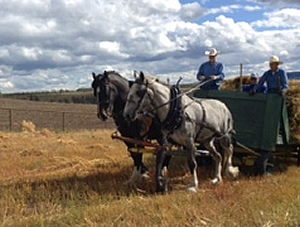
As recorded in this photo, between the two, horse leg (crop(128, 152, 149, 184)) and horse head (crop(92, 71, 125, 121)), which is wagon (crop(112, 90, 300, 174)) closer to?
horse leg (crop(128, 152, 149, 184))

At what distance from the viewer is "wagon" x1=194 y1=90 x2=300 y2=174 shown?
10453 mm

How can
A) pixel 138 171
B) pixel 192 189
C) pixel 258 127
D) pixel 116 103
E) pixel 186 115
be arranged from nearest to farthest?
1. pixel 192 189
2. pixel 186 115
3. pixel 116 103
4. pixel 138 171
5. pixel 258 127

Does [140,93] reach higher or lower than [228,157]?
→ higher

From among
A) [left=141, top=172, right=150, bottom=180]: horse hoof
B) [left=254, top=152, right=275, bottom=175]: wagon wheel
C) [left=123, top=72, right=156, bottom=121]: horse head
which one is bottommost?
[left=141, top=172, right=150, bottom=180]: horse hoof

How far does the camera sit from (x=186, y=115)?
9.19m

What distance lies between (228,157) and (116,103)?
2431 millimetres

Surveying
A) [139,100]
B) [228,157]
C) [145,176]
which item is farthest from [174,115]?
[228,157]

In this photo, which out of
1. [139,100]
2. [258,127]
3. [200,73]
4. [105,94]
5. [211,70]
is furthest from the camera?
[200,73]

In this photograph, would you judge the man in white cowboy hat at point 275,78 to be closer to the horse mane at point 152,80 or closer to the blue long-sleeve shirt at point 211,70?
the blue long-sleeve shirt at point 211,70

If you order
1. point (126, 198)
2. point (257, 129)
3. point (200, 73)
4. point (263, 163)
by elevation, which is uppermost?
point (200, 73)

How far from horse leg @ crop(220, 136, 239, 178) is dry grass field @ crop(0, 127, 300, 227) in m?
0.21

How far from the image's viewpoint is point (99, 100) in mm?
9727

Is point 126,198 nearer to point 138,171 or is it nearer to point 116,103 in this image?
point 138,171

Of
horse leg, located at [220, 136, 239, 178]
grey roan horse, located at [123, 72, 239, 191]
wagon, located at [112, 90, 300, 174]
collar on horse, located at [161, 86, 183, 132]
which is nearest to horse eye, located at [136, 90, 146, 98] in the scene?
grey roan horse, located at [123, 72, 239, 191]
